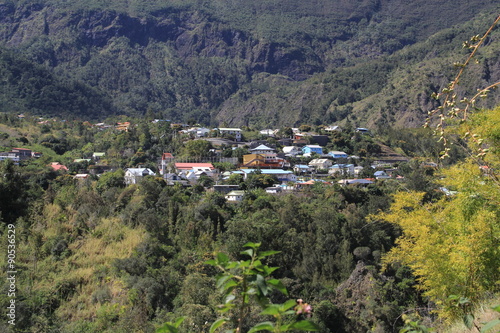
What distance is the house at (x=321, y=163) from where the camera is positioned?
107 ft

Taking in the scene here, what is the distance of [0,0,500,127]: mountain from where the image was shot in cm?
6706

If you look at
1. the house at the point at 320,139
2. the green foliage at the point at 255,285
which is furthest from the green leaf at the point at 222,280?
the house at the point at 320,139

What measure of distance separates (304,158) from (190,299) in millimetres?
24478

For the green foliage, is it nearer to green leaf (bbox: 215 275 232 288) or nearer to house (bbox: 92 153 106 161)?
green leaf (bbox: 215 275 232 288)

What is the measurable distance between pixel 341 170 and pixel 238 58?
10666 centimetres

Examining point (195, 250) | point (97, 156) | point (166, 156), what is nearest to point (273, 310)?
point (195, 250)

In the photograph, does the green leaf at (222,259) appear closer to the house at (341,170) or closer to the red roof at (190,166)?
the red roof at (190,166)

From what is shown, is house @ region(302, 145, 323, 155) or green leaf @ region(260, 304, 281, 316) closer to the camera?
green leaf @ region(260, 304, 281, 316)

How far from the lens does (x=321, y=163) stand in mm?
32875

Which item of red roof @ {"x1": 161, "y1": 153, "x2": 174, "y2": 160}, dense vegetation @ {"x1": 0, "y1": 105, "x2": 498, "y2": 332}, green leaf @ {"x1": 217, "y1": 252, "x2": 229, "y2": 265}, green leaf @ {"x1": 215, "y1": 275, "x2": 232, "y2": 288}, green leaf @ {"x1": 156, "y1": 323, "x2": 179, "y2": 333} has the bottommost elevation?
dense vegetation @ {"x1": 0, "y1": 105, "x2": 498, "y2": 332}

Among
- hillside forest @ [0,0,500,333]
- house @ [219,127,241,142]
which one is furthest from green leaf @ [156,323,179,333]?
house @ [219,127,241,142]

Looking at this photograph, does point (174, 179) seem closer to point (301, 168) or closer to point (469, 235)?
point (301, 168)

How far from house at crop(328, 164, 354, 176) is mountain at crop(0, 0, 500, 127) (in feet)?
83.8

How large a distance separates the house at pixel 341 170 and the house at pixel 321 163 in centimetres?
47
